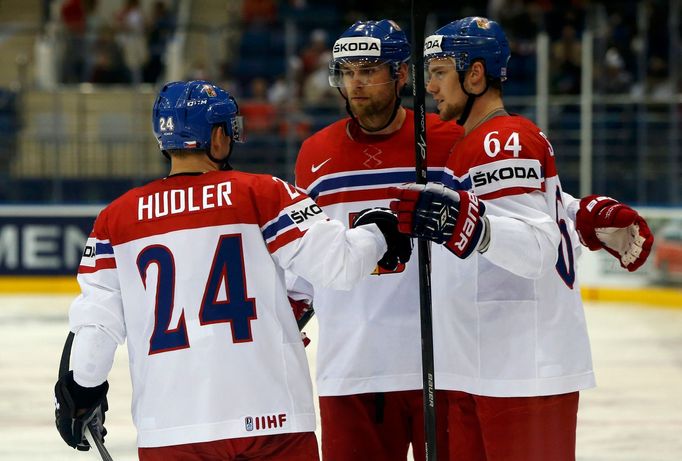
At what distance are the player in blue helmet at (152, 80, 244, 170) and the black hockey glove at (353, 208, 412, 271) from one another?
360 mm

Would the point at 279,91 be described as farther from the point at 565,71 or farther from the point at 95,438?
the point at 95,438

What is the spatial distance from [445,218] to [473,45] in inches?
22.4

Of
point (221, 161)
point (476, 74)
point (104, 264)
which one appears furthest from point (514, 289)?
point (104, 264)

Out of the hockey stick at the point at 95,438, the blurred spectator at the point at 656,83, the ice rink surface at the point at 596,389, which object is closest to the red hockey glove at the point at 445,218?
the hockey stick at the point at 95,438

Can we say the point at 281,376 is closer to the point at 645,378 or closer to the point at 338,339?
the point at 338,339

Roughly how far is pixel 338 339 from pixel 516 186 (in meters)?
0.86

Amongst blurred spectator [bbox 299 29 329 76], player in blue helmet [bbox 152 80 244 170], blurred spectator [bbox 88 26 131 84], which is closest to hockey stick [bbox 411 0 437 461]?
player in blue helmet [bbox 152 80 244 170]

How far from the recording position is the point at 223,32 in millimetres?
12727

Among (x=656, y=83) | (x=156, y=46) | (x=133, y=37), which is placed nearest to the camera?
(x=656, y=83)

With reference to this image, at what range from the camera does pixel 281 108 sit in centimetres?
1144

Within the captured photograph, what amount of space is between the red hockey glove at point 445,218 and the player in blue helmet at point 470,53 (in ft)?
1.32

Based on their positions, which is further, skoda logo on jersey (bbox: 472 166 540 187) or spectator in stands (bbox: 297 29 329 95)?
spectator in stands (bbox: 297 29 329 95)

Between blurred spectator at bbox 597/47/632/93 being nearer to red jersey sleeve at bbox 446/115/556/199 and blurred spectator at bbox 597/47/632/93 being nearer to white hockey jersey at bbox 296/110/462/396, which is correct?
white hockey jersey at bbox 296/110/462/396

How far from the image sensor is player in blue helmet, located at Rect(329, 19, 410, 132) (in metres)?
3.67
